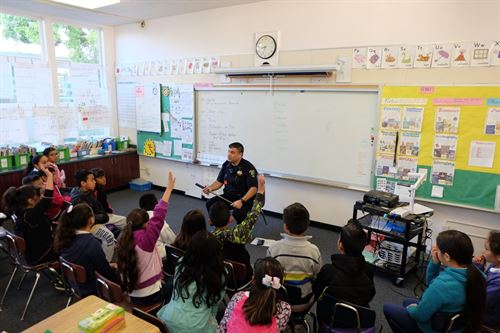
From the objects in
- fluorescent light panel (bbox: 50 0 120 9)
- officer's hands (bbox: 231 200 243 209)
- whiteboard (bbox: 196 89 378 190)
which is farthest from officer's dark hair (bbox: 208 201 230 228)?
fluorescent light panel (bbox: 50 0 120 9)

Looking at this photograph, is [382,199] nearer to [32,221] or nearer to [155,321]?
[155,321]

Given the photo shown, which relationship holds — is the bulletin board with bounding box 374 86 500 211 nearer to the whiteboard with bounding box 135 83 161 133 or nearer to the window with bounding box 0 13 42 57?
the whiteboard with bounding box 135 83 161 133

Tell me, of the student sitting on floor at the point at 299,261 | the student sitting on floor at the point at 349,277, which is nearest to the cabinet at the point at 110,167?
the student sitting on floor at the point at 299,261

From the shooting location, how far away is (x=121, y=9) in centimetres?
484

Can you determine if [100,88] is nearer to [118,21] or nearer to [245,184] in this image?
[118,21]

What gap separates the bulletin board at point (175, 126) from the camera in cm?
524

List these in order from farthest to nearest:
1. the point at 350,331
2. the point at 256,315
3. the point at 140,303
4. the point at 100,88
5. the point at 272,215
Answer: the point at 100,88
the point at 272,215
the point at 140,303
the point at 350,331
the point at 256,315

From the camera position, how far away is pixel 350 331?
71.1 inches

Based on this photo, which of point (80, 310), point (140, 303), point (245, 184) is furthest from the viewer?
point (245, 184)

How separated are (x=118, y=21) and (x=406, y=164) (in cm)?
501

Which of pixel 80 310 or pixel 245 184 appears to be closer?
pixel 80 310

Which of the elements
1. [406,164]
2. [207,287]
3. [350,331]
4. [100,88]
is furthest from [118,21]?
[350,331]

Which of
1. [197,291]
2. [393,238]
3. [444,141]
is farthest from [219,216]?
[444,141]

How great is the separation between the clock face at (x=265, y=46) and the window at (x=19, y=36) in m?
3.46
